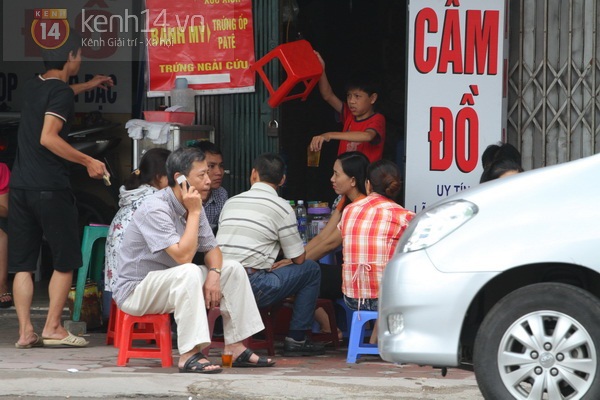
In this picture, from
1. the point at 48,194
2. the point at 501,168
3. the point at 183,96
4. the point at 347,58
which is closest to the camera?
the point at 501,168

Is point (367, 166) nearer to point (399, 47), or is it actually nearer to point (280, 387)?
point (280, 387)

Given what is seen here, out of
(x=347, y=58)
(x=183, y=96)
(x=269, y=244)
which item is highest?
(x=347, y=58)

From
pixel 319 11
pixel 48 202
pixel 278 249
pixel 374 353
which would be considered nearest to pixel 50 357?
pixel 48 202

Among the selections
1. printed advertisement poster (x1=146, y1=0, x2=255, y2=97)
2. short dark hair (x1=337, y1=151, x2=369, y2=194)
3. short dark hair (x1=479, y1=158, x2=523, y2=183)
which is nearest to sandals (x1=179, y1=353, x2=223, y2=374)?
short dark hair (x1=337, y1=151, x2=369, y2=194)

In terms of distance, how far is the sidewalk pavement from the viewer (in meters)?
5.68

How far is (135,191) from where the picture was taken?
750 cm

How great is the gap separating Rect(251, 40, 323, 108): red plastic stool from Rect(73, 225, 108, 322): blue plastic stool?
1543 mm

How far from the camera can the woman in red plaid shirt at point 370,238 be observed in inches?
272

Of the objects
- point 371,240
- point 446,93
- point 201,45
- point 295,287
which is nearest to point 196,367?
point 295,287

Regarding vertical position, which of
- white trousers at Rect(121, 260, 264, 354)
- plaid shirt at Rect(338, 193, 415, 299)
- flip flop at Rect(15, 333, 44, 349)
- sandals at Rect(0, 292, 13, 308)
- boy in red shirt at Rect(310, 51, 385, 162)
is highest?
boy in red shirt at Rect(310, 51, 385, 162)

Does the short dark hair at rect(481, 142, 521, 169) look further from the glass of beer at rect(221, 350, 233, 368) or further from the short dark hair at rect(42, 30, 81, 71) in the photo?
the short dark hair at rect(42, 30, 81, 71)

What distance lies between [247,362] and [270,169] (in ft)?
4.09

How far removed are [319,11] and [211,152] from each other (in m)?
3.07

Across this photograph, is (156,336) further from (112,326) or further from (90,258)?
(90,258)
